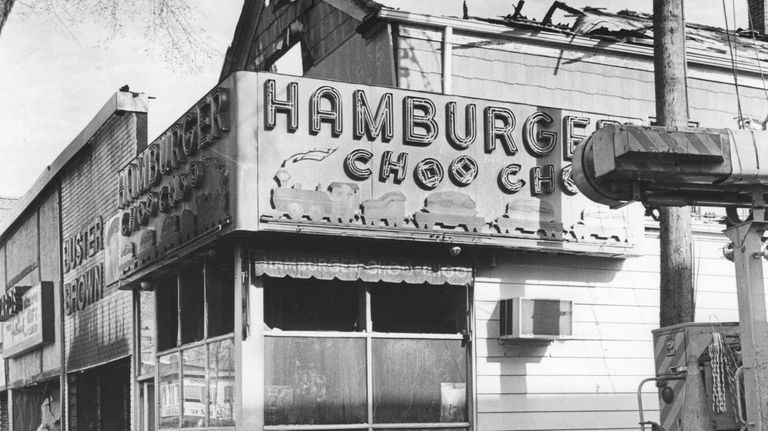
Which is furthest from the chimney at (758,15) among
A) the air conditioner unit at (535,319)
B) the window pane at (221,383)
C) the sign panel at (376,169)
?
the window pane at (221,383)

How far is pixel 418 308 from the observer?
12.0m

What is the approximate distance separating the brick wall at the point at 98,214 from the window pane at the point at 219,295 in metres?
3.83

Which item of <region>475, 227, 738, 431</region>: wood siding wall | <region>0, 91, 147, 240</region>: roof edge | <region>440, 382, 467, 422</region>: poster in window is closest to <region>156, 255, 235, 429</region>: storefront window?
<region>440, 382, 467, 422</region>: poster in window

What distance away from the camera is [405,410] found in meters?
11.6

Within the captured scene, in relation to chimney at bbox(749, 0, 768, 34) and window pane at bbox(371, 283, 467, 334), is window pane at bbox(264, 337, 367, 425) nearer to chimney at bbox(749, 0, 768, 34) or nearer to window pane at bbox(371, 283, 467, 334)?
window pane at bbox(371, 283, 467, 334)

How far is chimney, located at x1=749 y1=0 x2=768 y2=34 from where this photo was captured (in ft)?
60.0

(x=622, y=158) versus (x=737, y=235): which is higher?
(x=622, y=158)

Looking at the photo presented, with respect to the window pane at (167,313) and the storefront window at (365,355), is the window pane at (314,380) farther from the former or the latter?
the window pane at (167,313)

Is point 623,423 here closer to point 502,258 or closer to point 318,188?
point 502,258

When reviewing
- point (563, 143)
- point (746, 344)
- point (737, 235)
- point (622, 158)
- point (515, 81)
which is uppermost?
point (515, 81)

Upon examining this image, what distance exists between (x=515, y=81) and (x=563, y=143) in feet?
8.16

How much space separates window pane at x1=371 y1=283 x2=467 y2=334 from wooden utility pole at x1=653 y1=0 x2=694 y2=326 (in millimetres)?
2469

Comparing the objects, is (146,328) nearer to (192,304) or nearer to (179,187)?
(192,304)

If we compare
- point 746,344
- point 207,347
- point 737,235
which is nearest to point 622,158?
point 737,235
